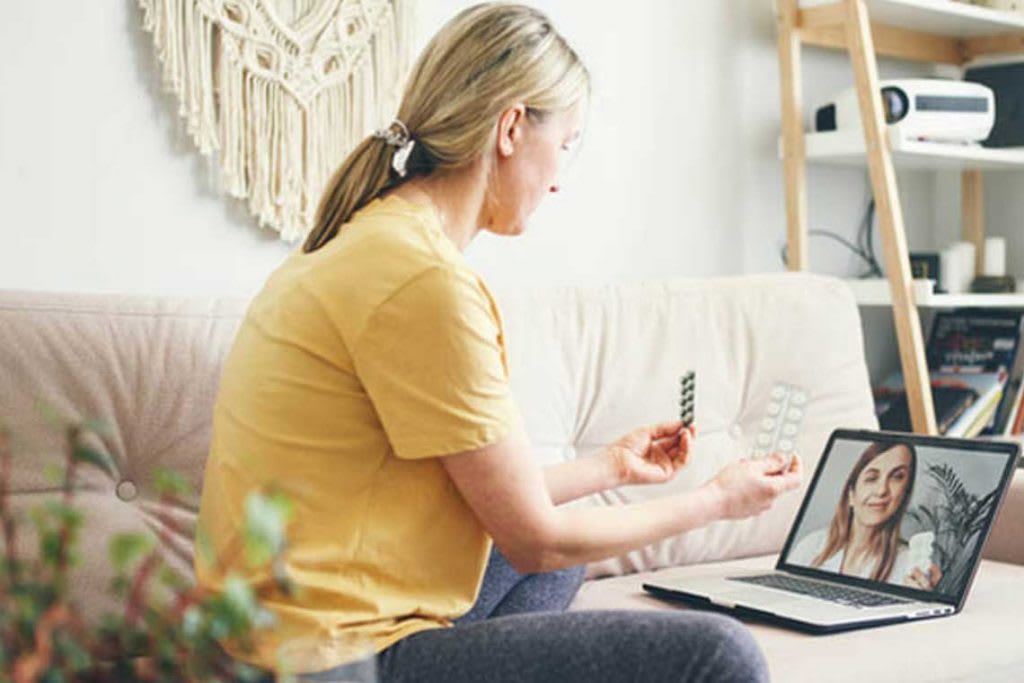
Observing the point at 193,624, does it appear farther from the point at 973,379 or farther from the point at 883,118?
the point at 973,379

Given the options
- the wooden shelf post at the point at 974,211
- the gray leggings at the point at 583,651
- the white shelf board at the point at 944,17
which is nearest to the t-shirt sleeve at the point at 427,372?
the gray leggings at the point at 583,651

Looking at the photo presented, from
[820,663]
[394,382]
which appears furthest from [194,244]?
[820,663]

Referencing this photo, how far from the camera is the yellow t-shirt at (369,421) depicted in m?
1.35

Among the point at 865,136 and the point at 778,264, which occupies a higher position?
the point at 865,136

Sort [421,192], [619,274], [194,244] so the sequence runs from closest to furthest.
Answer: [421,192] < [194,244] < [619,274]

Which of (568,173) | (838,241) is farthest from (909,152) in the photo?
(568,173)

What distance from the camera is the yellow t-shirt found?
1346 mm

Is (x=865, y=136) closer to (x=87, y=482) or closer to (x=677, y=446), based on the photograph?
(x=677, y=446)

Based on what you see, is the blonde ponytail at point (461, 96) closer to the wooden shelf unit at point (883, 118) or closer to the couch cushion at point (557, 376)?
the couch cushion at point (557, 376)

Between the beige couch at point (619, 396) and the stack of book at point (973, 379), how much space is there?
62 cm

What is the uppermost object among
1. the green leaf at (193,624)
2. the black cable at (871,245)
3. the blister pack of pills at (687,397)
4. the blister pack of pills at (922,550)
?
the green leaf at (193,624)

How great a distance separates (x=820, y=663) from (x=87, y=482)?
84 cm

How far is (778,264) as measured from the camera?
9.53 ft

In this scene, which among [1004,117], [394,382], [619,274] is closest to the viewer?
[394,382]
